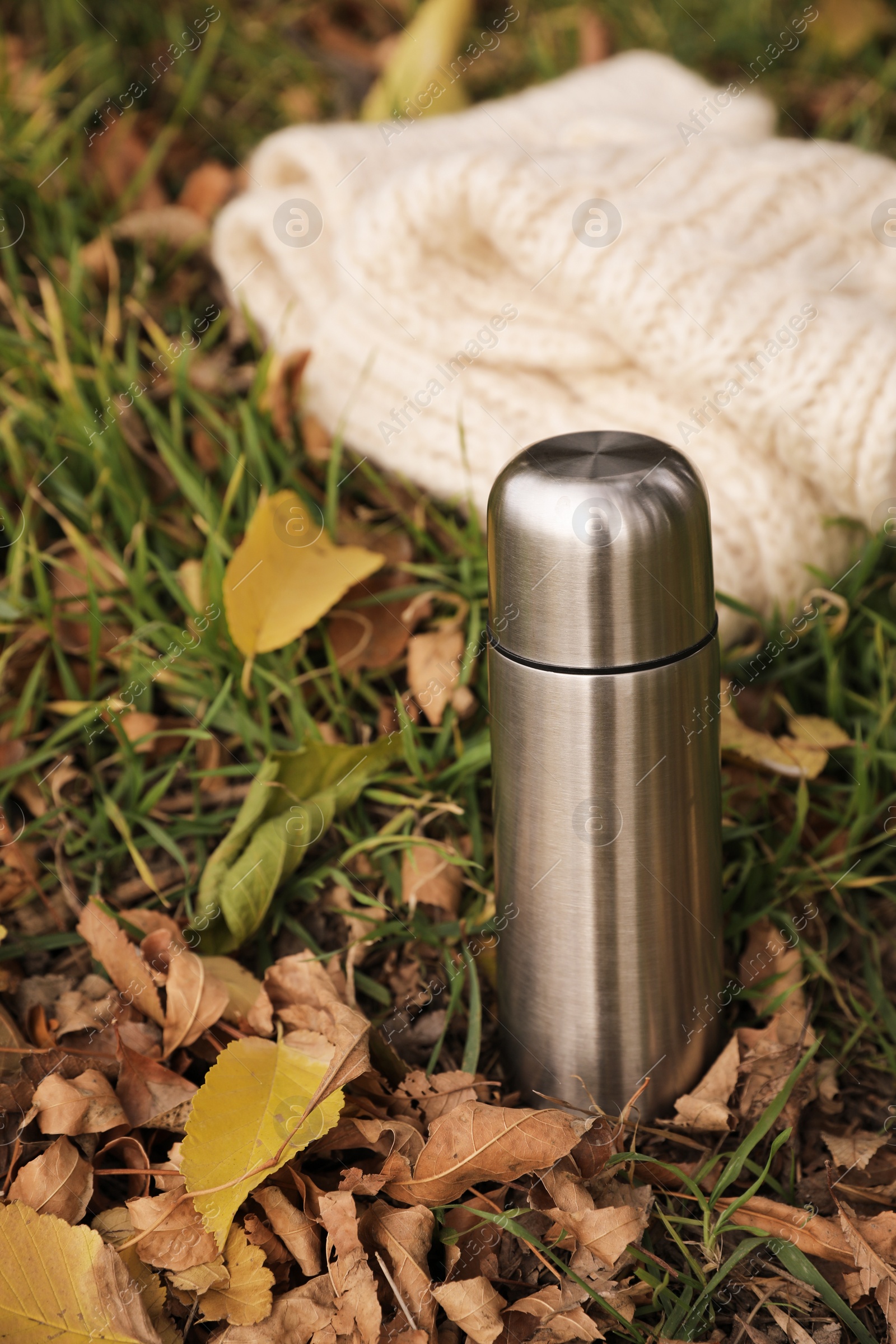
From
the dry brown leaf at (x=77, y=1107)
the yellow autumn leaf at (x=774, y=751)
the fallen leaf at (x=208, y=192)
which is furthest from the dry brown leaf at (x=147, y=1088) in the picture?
the fallen leaf at (x=208, y=192)

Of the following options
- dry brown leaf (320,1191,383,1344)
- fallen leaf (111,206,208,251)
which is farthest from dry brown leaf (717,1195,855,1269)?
fallen leaf (111,206,208,251)

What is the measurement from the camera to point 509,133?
1.87 meters

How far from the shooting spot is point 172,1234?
Result: 96 cm

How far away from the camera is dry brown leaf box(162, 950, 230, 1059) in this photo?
110cm

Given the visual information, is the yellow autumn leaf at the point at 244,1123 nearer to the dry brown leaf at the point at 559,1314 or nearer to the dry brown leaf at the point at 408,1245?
the dry brown leaf at the point at 408,1245

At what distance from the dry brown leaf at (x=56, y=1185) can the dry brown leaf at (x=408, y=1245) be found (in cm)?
26

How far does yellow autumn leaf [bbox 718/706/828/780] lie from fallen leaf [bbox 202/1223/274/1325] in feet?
2.44

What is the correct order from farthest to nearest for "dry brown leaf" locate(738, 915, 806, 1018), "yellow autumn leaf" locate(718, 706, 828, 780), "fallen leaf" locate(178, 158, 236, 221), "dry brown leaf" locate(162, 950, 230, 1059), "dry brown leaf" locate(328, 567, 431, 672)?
"fallen leaf" locate(178, 158, 236, 221), "dry brown leaf" locate(328, 567, 431, 672), "yellow autumn leaf" locate(718, 706, 828, 780), "dry brown leaf" locate(738, 915, 806, 1018), "dry brown leaf" locate(162, 950, 230, 1059)

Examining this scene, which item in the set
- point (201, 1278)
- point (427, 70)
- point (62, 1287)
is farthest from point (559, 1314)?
point (427, 70)

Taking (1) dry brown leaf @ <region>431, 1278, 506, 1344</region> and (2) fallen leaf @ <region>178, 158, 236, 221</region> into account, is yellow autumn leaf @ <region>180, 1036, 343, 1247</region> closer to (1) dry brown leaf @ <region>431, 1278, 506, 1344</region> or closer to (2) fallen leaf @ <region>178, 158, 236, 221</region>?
(1) dry brown leaf @ <region>431, 1278, 506, 1344</region>

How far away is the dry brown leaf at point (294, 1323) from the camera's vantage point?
920mm

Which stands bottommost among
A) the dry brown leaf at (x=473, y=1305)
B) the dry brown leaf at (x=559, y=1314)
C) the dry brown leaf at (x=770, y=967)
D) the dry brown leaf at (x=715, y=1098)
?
the dry brown leaf at (x=770, y=967)

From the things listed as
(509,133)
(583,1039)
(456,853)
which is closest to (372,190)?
(509,133)

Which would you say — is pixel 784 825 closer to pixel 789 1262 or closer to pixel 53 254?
pixel 789 1262
